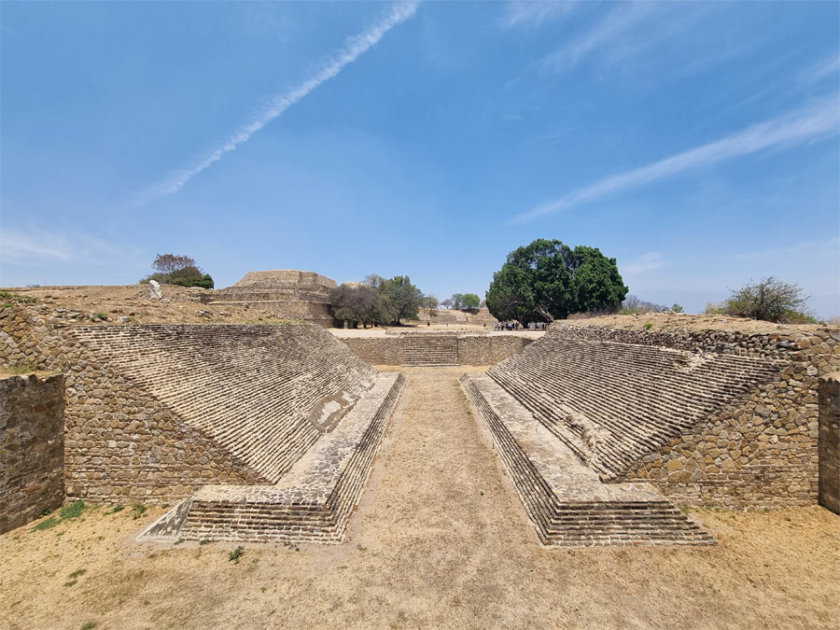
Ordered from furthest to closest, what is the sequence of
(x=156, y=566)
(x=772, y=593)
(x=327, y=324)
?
1. (x=327, y=324)
2. (x=156, y=566)
3. (x=772, y=593)

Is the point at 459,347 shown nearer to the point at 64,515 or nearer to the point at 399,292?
the point at 64,515

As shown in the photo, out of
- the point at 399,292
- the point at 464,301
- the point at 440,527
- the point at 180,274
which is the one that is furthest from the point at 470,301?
the point at 440,527

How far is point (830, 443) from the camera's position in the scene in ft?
19.2

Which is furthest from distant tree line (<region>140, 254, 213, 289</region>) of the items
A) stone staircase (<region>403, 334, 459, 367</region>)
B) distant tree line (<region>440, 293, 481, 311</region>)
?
distant tree line (<region>440, 293, 481, 311</region>)

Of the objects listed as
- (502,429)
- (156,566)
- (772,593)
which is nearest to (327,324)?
(502,429)

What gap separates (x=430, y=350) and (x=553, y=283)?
53.8 ft

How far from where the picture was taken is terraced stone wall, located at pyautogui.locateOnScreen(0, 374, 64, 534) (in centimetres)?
539

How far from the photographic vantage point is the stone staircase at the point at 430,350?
22.2 metres

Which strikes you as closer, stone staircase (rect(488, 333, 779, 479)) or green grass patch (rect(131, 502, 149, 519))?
green grass patch (rect(131, 502, 149, 519))

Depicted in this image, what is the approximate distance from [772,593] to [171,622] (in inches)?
280

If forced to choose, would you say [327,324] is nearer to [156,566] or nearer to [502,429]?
[502,429]

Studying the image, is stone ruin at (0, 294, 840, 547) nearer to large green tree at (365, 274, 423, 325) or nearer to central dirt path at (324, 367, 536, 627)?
central dirt path at (324, 367, 536, 627)

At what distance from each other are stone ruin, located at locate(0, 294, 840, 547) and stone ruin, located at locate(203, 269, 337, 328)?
20.3 m

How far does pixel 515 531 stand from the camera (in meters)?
5.68
